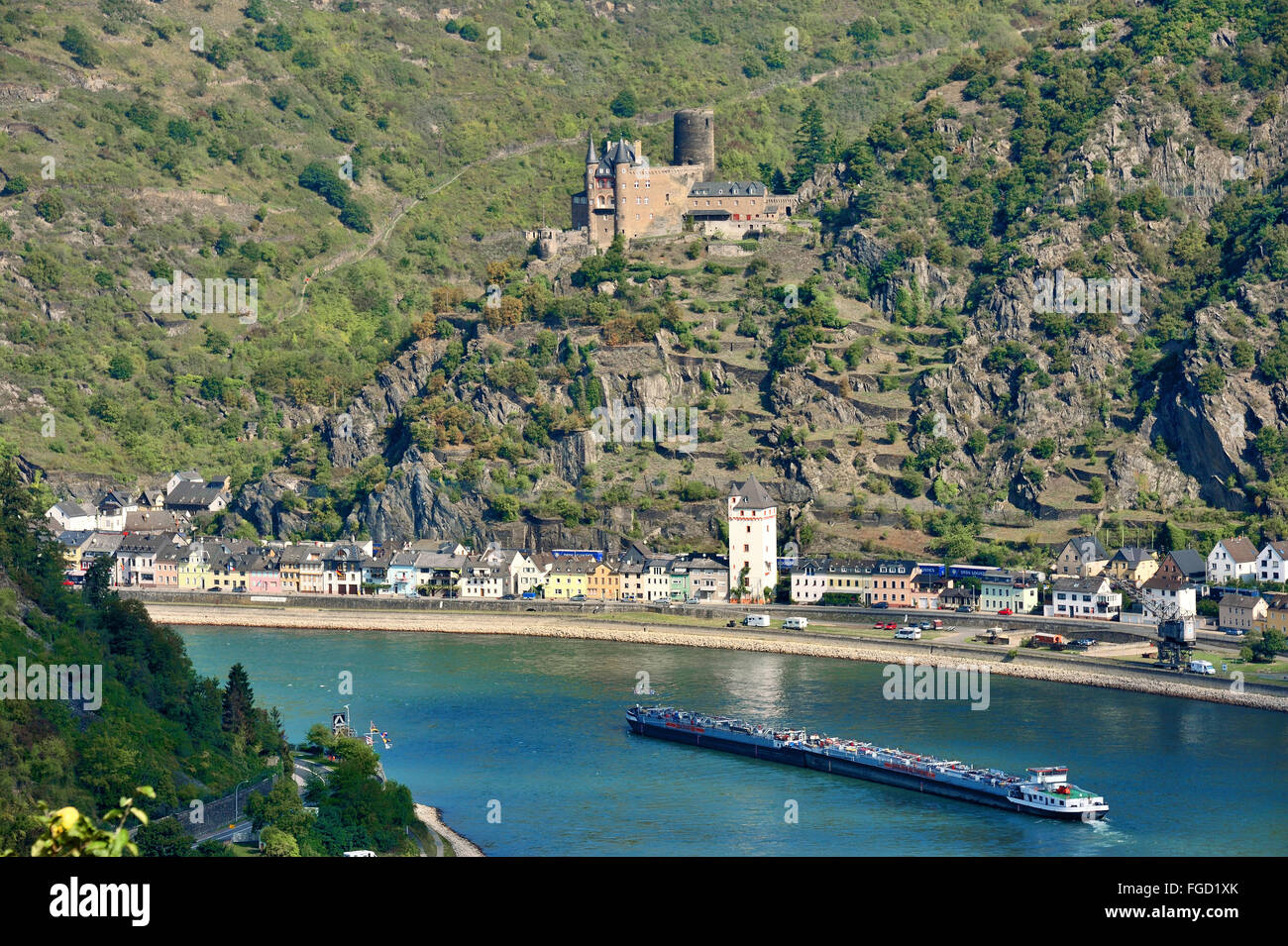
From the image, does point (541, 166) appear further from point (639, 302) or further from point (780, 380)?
point (780, 380)

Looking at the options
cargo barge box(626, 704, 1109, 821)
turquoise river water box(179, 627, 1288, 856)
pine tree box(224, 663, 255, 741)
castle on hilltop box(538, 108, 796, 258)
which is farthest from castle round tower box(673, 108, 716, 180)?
pine tree box(224, 663, 255, 741)

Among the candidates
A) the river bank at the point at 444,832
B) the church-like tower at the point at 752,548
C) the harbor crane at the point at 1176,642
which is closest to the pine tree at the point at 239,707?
the river bank at the point at 444,832

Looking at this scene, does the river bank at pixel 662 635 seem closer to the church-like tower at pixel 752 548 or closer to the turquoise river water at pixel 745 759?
the turquoise river water at pixel 745 759

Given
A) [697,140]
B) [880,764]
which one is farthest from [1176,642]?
[697,140]

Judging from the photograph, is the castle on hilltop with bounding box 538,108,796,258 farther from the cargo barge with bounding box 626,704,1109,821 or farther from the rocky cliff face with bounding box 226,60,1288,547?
the cargo barge with bounding box 626,704,1109,821

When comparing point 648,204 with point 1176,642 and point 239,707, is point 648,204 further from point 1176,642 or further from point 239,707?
point 239,707
